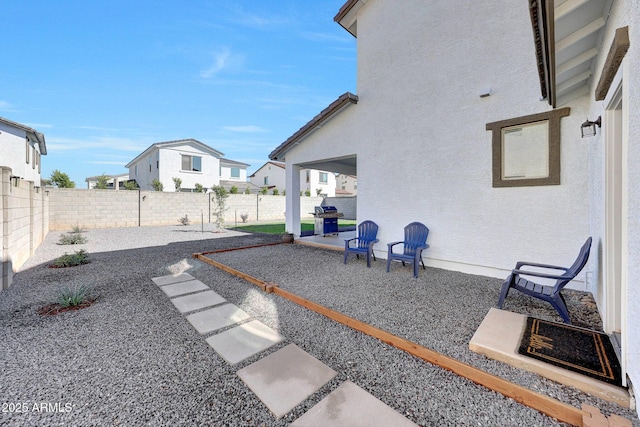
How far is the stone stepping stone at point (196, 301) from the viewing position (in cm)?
380

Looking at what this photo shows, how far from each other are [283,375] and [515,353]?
2.25 meters

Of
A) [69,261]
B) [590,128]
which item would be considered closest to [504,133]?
[590,128]

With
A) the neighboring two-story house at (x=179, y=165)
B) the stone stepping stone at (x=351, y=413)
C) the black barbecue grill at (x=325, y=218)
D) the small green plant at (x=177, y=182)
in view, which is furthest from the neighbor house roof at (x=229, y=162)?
the stone stepping stone at (x=351, y=413)

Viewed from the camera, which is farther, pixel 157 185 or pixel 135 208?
pixel 157 185

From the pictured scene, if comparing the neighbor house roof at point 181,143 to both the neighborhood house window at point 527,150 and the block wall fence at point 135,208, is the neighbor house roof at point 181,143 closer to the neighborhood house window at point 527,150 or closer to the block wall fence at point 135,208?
the block wall fence at point 135,208

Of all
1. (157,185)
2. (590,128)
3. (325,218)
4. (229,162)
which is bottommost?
(325,218)

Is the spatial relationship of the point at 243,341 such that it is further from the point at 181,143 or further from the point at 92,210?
the point at 181,143

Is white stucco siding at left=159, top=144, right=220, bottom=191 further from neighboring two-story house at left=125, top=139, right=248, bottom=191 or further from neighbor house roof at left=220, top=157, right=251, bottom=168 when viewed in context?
neighbor house roof at left=220, top=157, right=251, bottom=168

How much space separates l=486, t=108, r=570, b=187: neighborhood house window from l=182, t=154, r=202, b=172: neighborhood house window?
25051 millimetres

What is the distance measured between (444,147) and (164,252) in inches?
333

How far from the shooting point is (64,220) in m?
12.9

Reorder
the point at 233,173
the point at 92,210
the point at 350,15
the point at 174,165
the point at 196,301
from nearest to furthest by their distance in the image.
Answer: the point at 196,301 < the point at 350,15 < the point at 92,210 < the point at 174,165 < the point at 233,173

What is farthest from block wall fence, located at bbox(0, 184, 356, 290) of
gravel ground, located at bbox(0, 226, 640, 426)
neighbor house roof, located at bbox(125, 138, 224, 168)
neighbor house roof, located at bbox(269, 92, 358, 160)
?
neighbor house roof, located at bbox(125, 138, 224, 168)

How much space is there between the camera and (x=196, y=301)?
403cm
